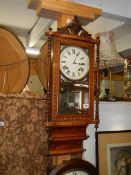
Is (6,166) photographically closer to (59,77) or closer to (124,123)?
(59,77)

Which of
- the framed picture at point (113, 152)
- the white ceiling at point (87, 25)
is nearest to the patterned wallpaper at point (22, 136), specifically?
the framed picture at point (113, 152)

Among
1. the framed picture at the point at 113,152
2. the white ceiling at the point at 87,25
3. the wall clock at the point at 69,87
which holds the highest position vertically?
the white ceiling at the point at 87,25

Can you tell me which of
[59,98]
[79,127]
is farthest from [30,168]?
A: [59,98]

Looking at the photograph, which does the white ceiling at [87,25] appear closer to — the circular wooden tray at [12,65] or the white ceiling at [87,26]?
the white ceiling at [87,26]

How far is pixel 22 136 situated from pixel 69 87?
0.78 metres

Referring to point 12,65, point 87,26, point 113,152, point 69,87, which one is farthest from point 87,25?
point 113,152

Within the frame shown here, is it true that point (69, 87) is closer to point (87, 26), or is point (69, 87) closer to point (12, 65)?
point (12, 65)

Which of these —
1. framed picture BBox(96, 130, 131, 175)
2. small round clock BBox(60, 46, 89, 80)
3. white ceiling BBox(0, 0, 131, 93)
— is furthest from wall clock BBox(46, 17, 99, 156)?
white ceiling BBox(0, 0, 131, 93)

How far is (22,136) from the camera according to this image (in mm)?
2043

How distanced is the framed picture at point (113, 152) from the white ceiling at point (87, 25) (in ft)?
3.88

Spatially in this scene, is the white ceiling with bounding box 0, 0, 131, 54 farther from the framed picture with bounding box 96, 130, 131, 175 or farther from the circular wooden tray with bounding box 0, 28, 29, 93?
the framed picture with bounding box 96, 130, 131, 175

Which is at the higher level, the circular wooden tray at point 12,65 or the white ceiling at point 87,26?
the white ceiling at point 87,26

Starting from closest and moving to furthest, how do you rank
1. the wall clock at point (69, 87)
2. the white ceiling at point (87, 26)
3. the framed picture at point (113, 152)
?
the wall clock at point (69, 87)
the framed picture at point (113, 152)
the white ceiling at point (87, 26)

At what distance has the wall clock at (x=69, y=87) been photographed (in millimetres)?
1531
